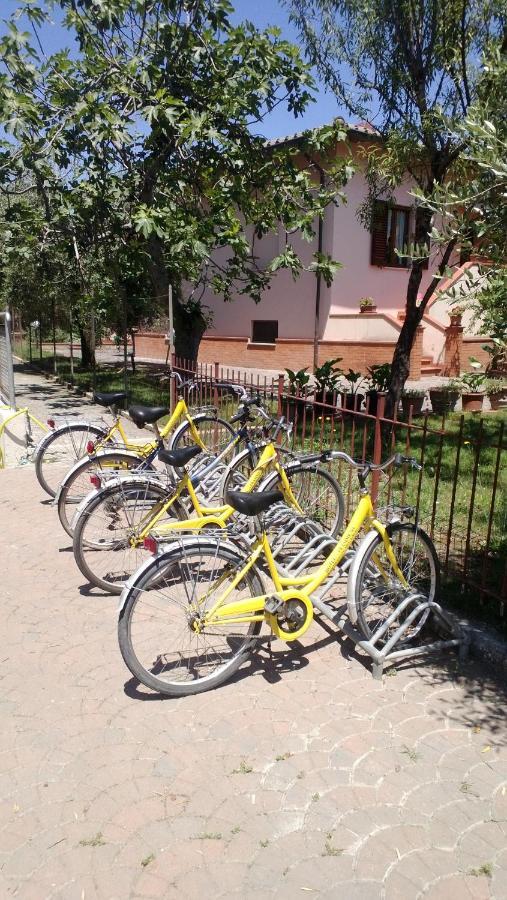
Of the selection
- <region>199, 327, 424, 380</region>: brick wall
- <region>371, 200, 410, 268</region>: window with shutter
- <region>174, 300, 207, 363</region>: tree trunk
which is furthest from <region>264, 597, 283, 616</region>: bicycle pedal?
<region>371, 200, 410, 268</region>: window with shutter

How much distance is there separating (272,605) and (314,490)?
6.00 ft

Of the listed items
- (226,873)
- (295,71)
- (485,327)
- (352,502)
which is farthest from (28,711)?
(295,71)

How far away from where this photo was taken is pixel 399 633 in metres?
3.47

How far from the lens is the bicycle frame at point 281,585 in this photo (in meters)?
3.25

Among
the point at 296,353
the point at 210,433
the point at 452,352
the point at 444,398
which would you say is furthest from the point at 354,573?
the point at 296,353

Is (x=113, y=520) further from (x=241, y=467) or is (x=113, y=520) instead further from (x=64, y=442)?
(x=64, y=442)

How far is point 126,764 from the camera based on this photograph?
278cm

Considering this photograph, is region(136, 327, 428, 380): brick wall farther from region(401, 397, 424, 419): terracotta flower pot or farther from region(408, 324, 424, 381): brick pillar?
region(401, 397, 424, 419): terracotta flower pot

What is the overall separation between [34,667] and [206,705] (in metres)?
1.00

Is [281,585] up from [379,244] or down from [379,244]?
down

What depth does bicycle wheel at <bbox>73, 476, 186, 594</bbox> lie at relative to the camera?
4184 mm

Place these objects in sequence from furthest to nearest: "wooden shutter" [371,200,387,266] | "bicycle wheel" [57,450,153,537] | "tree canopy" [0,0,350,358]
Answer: "wooden shutter" [371,200,387,266] < "tree canopy" [0,0,350,358] < "bicycle wheel" [57,450,153,537]

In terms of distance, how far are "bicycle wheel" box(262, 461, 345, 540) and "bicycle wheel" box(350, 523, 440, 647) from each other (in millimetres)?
769

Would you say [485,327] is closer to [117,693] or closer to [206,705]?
[206,705]
